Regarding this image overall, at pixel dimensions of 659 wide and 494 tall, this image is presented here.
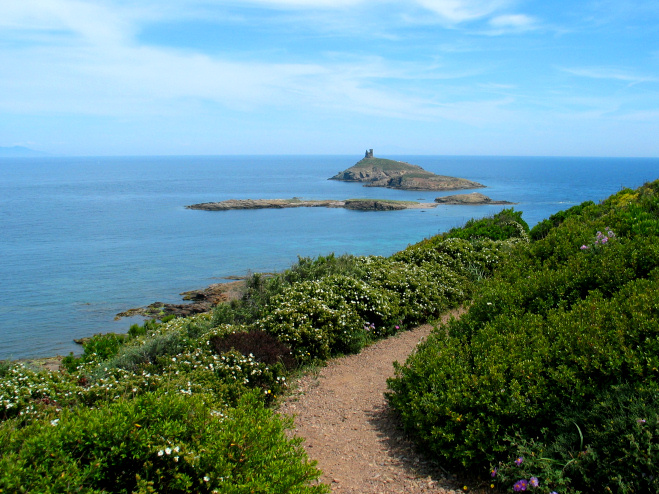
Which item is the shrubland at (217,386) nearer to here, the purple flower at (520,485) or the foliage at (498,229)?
the purple flower at (520,485)

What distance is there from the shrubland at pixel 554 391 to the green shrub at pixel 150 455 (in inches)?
65.3

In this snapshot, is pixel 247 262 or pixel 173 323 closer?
pixel 173 323

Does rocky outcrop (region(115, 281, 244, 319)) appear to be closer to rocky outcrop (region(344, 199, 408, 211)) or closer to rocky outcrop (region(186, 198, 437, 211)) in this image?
rocky outcrop (region(186, 198, 437, 211))

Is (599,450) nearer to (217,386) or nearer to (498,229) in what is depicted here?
(217,386)

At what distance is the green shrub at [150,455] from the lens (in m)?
3.09

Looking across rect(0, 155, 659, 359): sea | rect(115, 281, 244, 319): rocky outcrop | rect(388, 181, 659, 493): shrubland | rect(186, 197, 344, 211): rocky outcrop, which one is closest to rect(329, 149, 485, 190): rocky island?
rect(0, 155, 659, 359): sea

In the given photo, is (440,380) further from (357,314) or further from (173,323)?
(173,323)

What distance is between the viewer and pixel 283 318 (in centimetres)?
772

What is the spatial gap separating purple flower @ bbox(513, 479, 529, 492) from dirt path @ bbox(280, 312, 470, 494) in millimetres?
564

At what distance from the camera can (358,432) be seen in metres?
5.36

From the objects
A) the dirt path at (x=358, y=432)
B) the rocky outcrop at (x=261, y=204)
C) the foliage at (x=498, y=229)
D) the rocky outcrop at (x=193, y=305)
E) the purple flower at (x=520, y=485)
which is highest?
the foliage at (x=498, y=229)

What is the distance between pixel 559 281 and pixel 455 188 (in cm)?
10576

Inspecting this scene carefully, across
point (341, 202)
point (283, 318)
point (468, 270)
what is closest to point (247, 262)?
point (468, 270)

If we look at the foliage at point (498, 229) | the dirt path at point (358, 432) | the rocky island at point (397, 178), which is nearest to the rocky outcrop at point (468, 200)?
the rocky island at point (397, 178)
